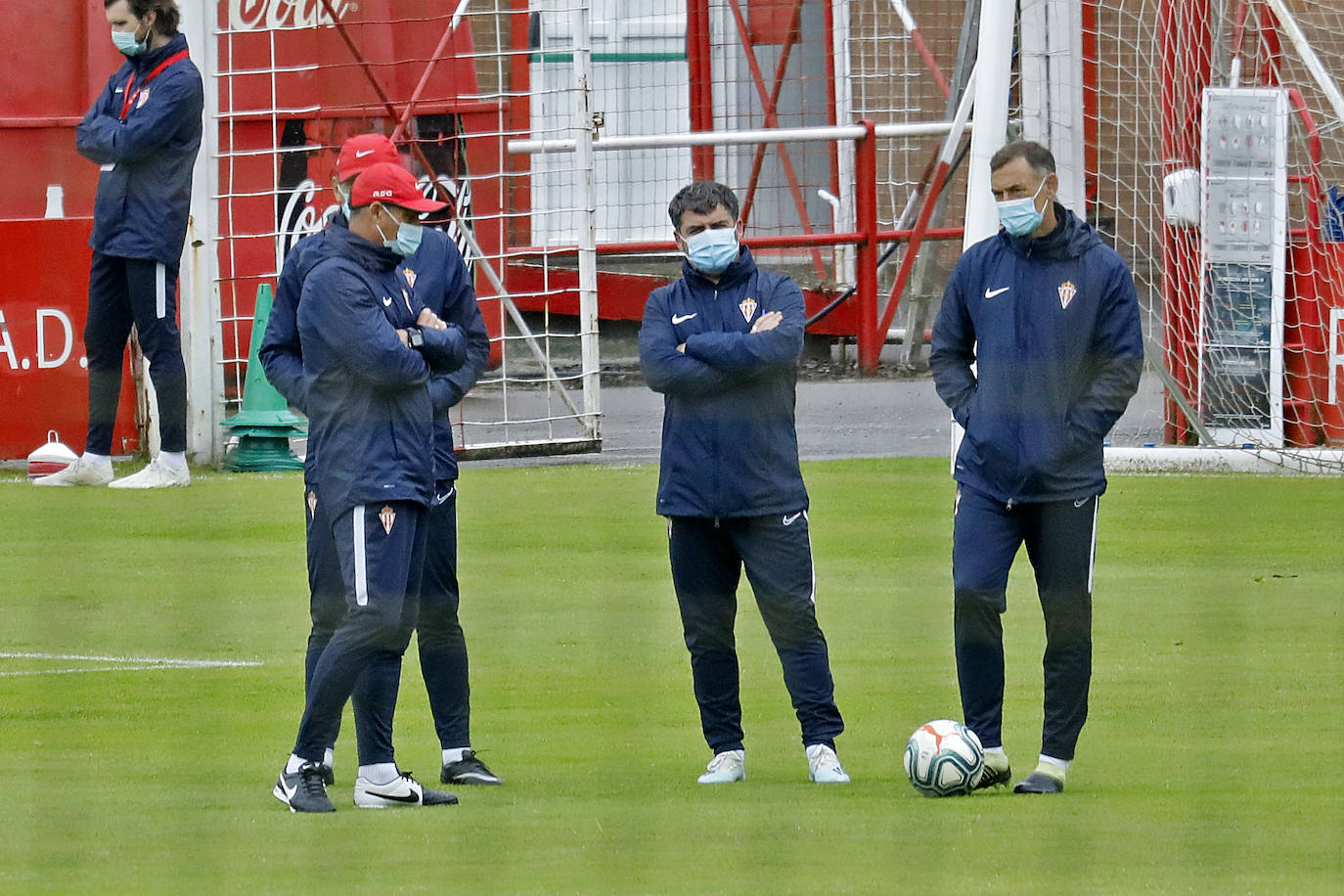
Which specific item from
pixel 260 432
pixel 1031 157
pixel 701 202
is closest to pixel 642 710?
pixel 701 202

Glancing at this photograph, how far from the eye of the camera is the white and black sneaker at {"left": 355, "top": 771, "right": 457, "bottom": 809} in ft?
19.8

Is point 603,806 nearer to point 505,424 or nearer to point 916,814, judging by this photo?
point 916,814

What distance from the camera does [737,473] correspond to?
6531 mm

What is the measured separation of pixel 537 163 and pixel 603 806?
12.8m

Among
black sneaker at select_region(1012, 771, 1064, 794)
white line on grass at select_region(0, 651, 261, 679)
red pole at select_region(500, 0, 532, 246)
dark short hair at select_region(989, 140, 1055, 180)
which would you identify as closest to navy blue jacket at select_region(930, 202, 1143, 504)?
dark short hair at select_region(989, 140, 1055, 180)

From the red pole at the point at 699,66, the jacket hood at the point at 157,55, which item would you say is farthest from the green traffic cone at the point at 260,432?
the red pole at the point at 699,66

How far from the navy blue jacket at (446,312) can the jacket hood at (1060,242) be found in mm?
1575

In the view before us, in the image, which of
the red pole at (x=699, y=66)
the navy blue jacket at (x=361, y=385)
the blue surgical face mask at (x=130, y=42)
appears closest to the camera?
the navy blue jacket at (x=361, y=385)

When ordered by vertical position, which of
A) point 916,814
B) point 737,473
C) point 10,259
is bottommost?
point 916,814

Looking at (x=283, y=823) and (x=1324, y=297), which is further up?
(x=1324, y=297)

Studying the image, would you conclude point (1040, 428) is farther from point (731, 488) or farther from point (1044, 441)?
point (731, 488)

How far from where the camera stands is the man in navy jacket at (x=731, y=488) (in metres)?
6.54

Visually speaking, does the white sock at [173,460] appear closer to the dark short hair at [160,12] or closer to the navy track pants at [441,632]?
the dark short hair at [160,12]

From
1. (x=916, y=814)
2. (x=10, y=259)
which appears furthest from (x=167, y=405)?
(x=916, y=814)
